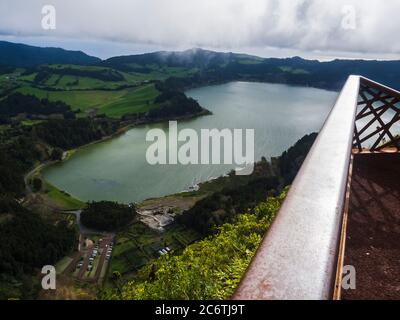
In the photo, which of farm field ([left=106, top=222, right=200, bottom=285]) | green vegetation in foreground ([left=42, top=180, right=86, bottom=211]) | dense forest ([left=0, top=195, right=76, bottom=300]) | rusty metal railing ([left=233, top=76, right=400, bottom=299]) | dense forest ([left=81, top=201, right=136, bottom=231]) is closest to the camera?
rusty metal railing ([left=233, top=76, right=400, bottom=299])

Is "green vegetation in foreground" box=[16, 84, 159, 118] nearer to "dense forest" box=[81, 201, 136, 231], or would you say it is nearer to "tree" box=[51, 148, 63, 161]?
"tree" box=[51, 148, 63, 161]

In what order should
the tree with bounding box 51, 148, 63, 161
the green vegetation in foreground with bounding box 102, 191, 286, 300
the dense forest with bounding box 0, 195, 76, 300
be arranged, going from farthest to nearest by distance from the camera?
the tree with bounding box 51, 148, 63, 161
the dense forest with bounding box 0, 195, 76, 300
the green vegetation in foreground with bounding box 102, 191, 286, 300

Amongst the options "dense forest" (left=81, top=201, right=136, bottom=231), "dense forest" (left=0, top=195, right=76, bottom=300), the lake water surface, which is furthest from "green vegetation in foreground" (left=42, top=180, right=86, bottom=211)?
"dense forest" (left=81, top=201, right=136, bottom=231)

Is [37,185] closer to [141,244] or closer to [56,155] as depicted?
[56,155]

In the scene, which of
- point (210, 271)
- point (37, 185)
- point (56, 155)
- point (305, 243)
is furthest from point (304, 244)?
point (56, 155)

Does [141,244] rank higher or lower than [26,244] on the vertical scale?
higher

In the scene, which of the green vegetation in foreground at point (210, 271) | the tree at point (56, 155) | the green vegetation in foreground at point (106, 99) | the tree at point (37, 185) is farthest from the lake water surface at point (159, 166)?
the green vegetation in foreground at point (210, 271)

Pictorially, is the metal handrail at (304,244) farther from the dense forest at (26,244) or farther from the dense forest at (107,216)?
the dense forest at (107,216)
